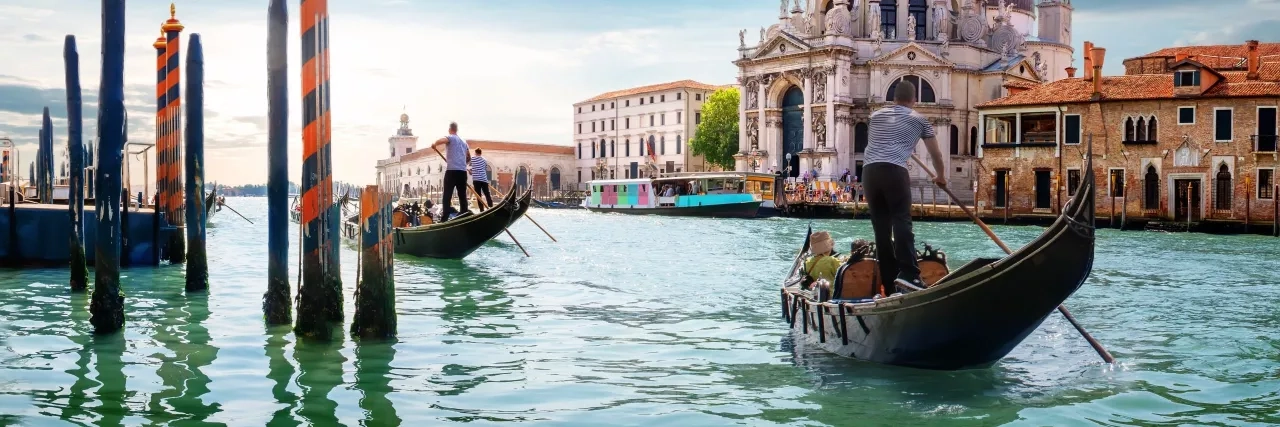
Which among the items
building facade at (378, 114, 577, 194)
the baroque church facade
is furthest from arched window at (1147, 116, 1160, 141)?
building facade at (378, 114, 577, 194)

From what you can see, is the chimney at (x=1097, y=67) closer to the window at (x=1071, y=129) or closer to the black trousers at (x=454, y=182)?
the window at (x=1071, y=129)

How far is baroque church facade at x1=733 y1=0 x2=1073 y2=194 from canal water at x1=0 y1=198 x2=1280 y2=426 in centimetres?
2950

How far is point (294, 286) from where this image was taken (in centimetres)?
1123

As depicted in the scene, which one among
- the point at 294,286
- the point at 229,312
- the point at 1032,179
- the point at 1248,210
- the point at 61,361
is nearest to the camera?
the point at 61,361

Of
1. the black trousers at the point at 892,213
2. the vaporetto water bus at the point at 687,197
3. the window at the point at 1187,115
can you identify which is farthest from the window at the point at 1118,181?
the black trousers at the point at 892,213

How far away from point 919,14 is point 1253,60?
1810 centimetres

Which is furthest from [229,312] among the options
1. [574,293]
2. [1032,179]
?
[1032,179]

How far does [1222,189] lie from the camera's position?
2480cm

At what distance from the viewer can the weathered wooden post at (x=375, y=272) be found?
654 cm

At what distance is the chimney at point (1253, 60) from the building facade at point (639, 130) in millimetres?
32441

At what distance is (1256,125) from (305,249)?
22.7 metres

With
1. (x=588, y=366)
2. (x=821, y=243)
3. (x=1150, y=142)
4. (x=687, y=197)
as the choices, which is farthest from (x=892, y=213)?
(x=687, y=197)

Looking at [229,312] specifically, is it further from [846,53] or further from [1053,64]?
[1053,64]

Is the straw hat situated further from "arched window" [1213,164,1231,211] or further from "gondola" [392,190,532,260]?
"arched window" [1213,164,1231,211]
